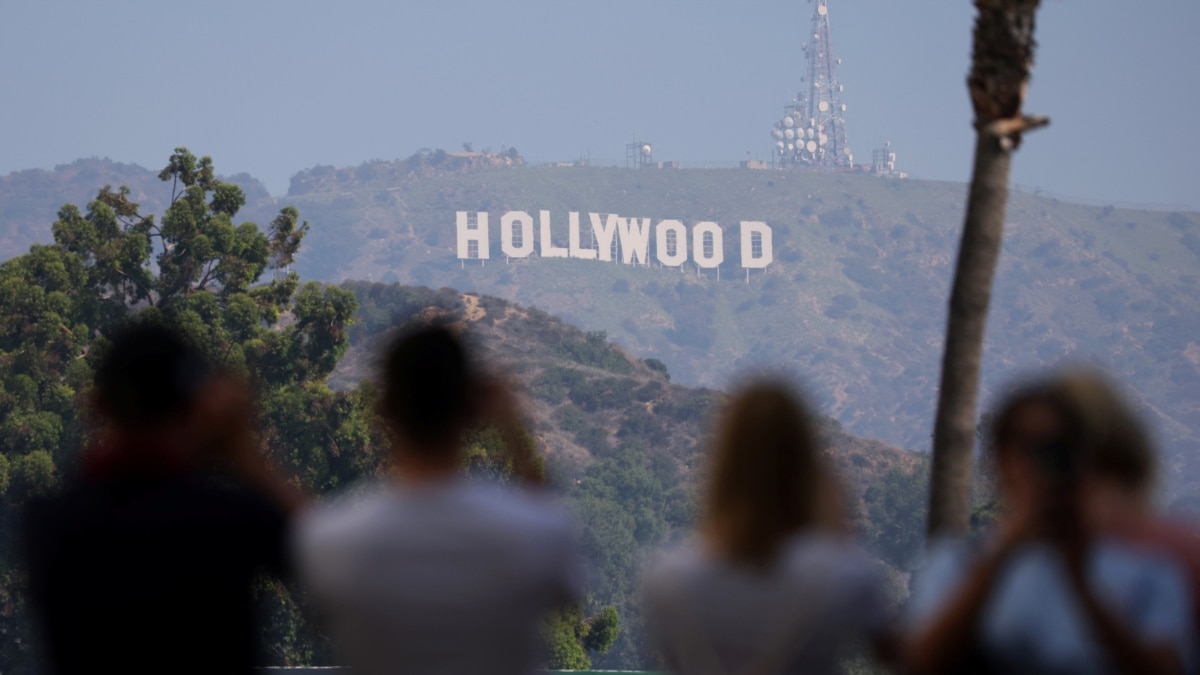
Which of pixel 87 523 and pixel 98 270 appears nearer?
pixel 87 523

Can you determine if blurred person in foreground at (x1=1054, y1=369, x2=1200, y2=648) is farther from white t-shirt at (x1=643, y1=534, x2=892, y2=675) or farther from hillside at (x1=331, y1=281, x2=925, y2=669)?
hillside at (x1=331, y1=281, x2=925, y2=669)

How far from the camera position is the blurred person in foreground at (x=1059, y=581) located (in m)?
3.33

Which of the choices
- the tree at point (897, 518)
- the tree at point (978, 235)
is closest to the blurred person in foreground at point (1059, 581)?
the tree at point (978, 235)

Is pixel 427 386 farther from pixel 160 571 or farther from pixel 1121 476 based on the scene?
pixel 1121 476

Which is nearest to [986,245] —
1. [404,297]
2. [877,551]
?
[877,551]

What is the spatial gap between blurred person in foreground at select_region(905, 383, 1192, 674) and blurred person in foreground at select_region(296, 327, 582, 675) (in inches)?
40.9

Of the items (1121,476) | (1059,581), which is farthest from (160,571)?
(1121,476)

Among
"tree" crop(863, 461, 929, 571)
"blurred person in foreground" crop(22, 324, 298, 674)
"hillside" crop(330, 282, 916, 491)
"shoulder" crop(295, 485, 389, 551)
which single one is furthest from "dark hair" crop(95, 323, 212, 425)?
"hillside" crop(330, 282, 916, 491)

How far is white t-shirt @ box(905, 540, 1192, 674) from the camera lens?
11.0ft

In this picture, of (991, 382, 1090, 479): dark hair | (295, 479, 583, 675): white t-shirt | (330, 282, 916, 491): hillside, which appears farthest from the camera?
(330, 282, 916, 491): hillside

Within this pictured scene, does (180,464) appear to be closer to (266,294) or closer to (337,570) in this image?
(337,570)

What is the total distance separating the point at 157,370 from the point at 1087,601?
2.33 meters

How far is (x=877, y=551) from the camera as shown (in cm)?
10200

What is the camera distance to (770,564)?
3.72 meters
